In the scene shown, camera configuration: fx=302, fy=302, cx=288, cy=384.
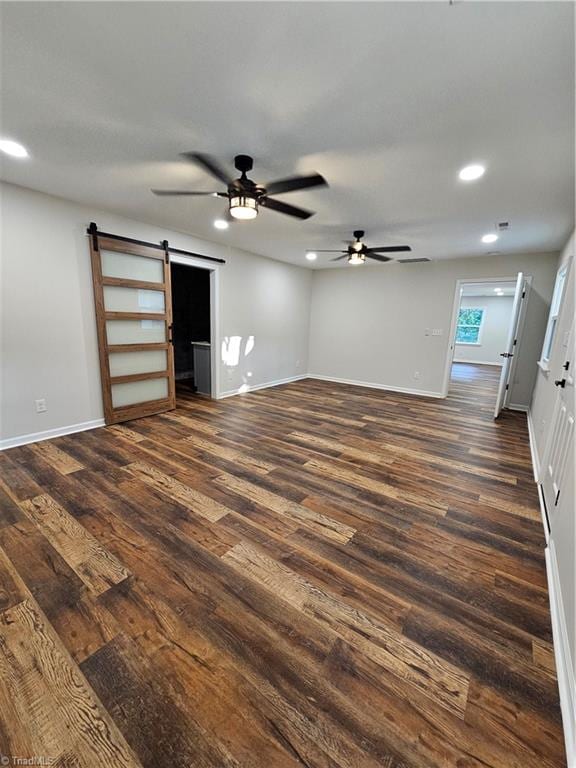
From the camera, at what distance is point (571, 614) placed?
125cm

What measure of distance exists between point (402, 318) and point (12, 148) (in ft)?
18.9

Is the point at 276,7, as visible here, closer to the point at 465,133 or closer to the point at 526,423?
the point at 465,133

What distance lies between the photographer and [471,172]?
2320mm

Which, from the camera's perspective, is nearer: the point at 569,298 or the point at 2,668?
the point at 2,668

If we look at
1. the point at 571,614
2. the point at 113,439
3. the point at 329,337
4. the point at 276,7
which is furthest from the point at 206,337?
the point at 571,614

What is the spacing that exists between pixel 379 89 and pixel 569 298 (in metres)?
2.77

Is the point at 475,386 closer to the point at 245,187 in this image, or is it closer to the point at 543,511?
the point at 543,511

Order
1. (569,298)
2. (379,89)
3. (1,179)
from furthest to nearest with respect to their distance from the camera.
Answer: (569,298) → (1,179) → (379,89)

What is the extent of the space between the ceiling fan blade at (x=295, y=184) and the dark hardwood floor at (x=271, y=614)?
7.47ft

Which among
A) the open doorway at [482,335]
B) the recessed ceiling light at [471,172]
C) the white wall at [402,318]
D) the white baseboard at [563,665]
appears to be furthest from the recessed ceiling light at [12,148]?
the open doorway at [482,335]

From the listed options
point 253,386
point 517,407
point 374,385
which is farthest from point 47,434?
point 517,407

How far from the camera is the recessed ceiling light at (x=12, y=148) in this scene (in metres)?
2.16

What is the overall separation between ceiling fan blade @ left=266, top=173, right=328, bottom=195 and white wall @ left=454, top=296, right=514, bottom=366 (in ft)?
31.4

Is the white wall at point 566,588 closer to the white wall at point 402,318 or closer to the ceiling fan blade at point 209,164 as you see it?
the ceiling fan blade at point 209,164
